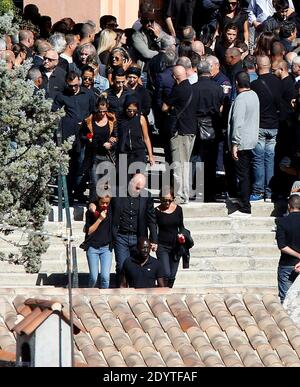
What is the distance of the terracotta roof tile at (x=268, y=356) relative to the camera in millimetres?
18922

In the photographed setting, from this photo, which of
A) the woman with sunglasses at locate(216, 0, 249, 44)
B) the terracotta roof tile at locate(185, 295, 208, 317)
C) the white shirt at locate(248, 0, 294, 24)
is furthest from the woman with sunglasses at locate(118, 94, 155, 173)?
the white shirt at locate(248, 0, 294, 24)

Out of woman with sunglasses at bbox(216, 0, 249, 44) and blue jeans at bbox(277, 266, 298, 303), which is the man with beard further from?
woman with sunglasses at bbox(216, 0, 249, 44)

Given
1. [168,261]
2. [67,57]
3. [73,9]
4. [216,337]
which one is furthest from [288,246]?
[73,9]

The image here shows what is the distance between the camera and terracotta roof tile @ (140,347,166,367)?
18594 mm

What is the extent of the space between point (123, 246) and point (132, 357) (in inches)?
135

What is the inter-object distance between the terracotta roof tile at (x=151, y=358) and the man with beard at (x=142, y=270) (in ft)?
7.90

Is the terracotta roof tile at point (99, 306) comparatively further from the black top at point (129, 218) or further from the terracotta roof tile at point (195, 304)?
the black top at point (129, 218)

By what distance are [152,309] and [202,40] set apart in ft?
29.8

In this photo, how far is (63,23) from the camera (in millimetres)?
27281

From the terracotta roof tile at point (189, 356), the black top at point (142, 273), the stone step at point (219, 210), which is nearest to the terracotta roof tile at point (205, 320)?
the terracotta roof tile at point (189, 356)

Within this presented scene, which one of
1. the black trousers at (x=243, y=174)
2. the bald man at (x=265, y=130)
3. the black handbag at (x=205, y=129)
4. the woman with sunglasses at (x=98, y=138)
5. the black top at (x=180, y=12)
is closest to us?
the woman with sunglasses at (x=98, y=138)

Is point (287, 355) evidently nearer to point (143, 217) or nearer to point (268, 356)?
point (268, 356)

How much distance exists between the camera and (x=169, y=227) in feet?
72.6

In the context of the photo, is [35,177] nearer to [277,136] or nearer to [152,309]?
[152,309]
